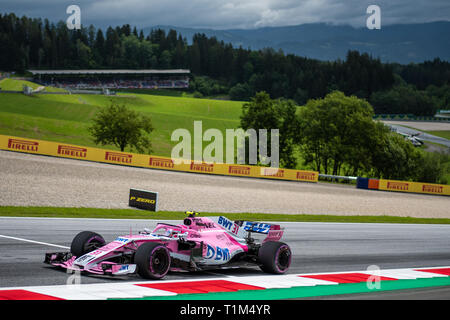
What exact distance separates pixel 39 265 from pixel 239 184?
32.0 m

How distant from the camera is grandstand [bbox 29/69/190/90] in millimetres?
154125

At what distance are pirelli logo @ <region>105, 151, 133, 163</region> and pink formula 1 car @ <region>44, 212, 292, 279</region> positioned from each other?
31810mm

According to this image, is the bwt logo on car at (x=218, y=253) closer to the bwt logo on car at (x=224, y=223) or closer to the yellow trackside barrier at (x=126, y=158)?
the bwt logo on car at (x=224, y=223)

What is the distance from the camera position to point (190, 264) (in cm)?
1123

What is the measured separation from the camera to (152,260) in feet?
33.7

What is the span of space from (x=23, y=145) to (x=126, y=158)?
8080 millimetres

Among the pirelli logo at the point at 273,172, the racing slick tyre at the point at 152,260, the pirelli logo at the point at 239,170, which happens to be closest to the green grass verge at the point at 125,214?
the racing slick tyre at the point at 152,260

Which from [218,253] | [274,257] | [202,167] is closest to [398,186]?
[202,167]

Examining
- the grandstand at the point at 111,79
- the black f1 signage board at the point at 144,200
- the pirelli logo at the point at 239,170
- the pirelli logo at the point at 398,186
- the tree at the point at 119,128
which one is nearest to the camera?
the black f1 signage board at the point at 144,200

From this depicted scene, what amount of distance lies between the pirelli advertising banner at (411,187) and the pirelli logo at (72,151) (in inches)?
1166

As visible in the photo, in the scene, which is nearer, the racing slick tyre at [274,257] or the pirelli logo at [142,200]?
the racing slick tyre at [274,257]

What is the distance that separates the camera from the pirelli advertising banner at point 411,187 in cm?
5444

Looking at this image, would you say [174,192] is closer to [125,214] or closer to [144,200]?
[144,200]

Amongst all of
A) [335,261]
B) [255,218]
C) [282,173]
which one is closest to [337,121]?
[282,173]
